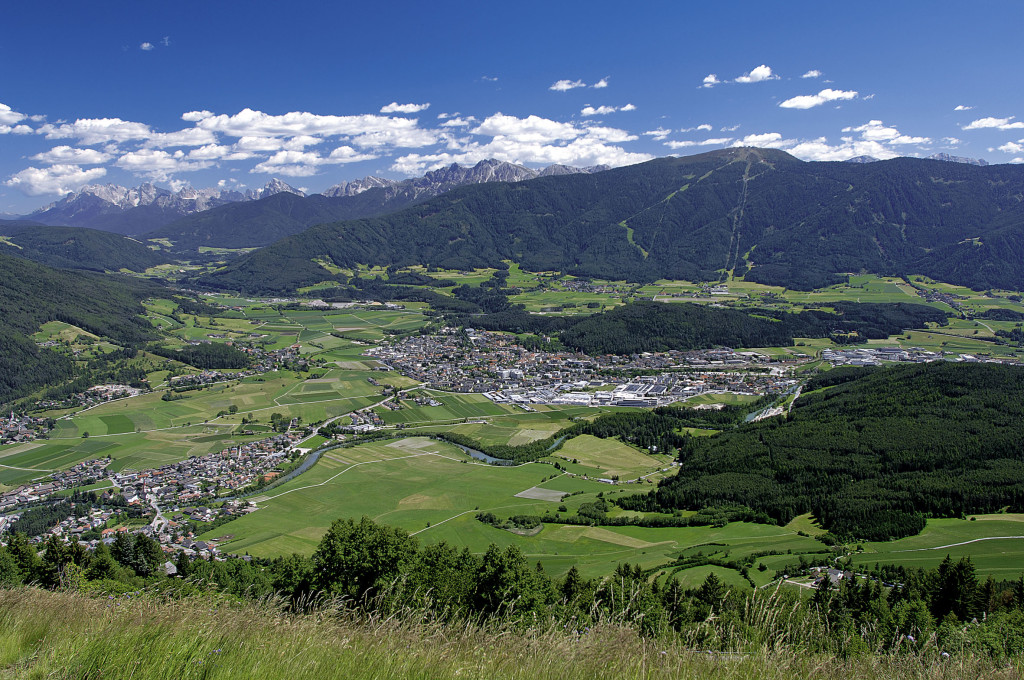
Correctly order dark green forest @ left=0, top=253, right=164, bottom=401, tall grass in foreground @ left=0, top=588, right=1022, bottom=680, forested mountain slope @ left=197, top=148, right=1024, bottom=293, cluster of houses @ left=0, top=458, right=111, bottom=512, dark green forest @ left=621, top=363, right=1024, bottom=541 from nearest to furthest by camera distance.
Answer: tall grass in foreground @ left=0, top=588, right=1022, bottom=680, dark green forest @ left=621, top=363, right=1024, bottom=541, cluster of houses @ left=0, top=458, right=111, bottom=512, dark green forest @ left=0, top=253, right=164, bottom=401, forested mountain slope @ left=197, top=148, right=1024, bottom=293

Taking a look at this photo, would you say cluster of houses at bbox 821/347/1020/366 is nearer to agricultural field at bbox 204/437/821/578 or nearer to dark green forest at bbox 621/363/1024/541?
dark green forest at bbox 621/363/1024/541

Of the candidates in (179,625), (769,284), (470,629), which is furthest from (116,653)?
(769,284)

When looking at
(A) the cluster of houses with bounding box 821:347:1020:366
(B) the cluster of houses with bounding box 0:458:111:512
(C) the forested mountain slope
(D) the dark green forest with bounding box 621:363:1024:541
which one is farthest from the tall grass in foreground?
(C) the forested mountain slope

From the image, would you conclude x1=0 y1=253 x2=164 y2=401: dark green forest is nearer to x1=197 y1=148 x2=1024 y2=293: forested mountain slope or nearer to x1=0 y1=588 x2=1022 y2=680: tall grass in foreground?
x1=197 y1=148 x2=1024 y2=293: forested mountain slope

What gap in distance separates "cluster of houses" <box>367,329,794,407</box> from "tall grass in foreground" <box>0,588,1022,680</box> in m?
61.5

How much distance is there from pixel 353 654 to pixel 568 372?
7831 centimetres

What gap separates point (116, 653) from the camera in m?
4.00

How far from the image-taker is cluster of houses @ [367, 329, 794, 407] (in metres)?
69.3

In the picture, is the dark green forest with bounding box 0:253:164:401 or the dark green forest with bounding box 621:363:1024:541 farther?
the dark green forest with bounding box 0:253:164:401

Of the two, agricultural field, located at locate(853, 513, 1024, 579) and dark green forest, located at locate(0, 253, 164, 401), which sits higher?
dark green forest, located at locate(0, 253, 164, 401)

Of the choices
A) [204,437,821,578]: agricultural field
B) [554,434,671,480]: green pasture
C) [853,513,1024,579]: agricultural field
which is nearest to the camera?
[853,513,1024,579]: agricultural field

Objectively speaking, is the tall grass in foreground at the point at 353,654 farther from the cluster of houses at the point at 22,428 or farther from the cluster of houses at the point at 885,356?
the cluster of houses at the point at 885,356

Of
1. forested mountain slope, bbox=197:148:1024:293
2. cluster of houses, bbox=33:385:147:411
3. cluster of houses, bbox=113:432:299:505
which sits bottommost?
cluster of houses, bbox=113:432:299:505

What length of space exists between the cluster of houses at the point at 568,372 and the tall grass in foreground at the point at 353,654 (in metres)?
61.5
